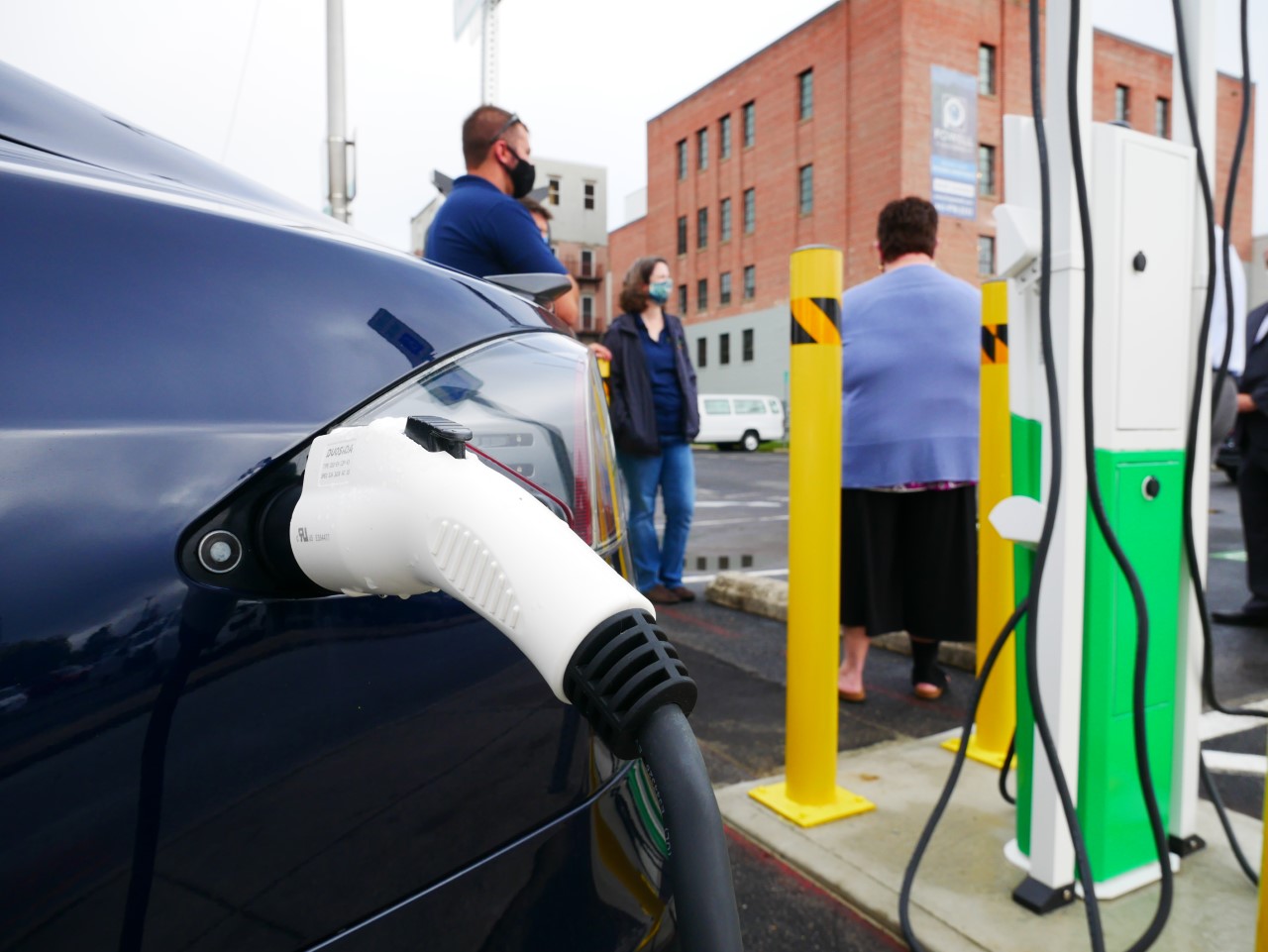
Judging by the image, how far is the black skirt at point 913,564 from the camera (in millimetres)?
3203

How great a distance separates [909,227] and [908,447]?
0.76 metres

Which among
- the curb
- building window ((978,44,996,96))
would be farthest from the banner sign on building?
the curb

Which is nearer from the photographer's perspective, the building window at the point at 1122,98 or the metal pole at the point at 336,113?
the metal pole at the point at 336,113

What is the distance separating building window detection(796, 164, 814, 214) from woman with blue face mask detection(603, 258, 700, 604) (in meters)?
26.2

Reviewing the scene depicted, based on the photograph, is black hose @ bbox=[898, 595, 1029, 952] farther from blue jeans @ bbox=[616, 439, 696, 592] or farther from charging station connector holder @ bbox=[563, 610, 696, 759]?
blue jeans @ bbox=[616, 439, 696, 592]

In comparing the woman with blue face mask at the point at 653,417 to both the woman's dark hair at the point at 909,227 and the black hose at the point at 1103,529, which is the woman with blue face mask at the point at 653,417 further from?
the black hose at the point at 1103,529

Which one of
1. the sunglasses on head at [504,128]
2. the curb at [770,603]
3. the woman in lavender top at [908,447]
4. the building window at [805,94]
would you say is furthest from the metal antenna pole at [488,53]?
the building window at [805,94]

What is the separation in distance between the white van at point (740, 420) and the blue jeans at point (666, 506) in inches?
851

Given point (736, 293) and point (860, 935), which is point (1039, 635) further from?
point (736, 293)

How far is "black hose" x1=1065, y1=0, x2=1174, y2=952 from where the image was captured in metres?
1.69

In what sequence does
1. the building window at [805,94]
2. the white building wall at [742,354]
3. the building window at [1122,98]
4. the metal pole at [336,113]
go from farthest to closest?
the white building wall at [742,354] < the building window at [805,94] < the building window at [1122,98] < the metal pole at [336,113]

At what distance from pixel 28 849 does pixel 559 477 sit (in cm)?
58

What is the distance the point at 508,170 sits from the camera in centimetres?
313

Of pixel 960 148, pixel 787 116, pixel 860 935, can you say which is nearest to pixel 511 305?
pixel 860 935
